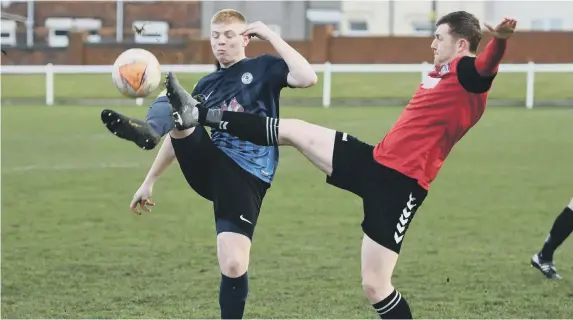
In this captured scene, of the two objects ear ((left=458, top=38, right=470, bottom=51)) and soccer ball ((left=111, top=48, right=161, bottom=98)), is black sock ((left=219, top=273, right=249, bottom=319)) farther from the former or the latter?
ear ((left=458, top=38, right=470, bottom=51))

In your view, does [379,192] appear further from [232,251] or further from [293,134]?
[232,251]

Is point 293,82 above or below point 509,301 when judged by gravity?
above

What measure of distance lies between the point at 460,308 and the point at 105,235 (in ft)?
14.8

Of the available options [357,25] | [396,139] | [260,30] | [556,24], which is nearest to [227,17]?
[260,30]

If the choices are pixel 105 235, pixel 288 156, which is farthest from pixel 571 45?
pixel 105 235

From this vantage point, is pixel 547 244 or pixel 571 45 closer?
pixel 547 244

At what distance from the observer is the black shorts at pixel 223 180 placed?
582cm

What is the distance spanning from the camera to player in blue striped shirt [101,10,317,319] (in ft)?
19.0

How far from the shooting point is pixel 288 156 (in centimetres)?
1734

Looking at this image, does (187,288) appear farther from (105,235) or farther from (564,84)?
(564,84)

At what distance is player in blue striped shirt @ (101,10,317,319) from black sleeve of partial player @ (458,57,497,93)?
88cm

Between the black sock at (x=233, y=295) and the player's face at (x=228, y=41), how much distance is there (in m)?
1.32

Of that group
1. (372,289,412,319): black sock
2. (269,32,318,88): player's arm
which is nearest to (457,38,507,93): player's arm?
(269,32,318,88): player's arm

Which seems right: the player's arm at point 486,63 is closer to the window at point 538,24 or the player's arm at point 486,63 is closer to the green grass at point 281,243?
the green grass at point 281,243
